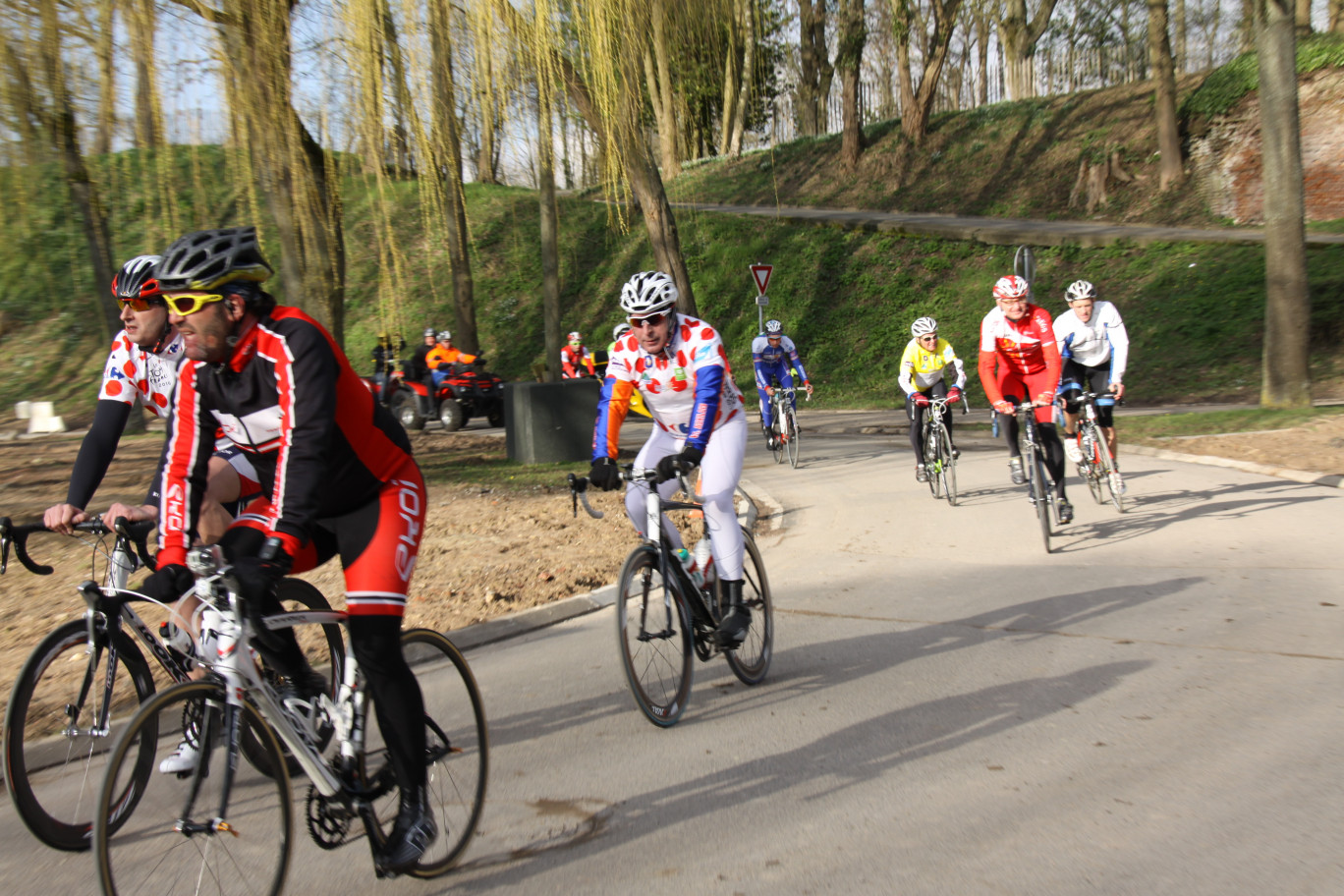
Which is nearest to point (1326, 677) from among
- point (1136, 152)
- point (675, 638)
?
point (675, 638)

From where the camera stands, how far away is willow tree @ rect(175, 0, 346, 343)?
23.1 feet

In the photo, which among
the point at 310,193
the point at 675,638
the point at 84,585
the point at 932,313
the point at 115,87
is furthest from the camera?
the point at 932,313

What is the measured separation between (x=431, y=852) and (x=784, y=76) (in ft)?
183

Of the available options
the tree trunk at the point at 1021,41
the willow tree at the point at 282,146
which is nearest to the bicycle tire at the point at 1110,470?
the willow tree at the point at 282,146

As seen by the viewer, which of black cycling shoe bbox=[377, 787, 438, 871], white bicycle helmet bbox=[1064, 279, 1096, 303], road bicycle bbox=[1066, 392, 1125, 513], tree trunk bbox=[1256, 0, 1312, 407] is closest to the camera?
black cycling shoe bbox=[377, 787, 438, 871]

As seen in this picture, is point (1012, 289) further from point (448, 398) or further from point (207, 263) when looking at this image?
point (448, 398)

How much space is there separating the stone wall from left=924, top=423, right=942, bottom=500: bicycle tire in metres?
23.8

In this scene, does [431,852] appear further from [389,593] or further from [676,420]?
[676,420]

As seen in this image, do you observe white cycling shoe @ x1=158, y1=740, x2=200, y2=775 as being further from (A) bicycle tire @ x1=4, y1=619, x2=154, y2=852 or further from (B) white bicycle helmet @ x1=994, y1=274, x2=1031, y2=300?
(B) white bicycle helmet @ x1=994, y1=274, x2=1031, y2=300

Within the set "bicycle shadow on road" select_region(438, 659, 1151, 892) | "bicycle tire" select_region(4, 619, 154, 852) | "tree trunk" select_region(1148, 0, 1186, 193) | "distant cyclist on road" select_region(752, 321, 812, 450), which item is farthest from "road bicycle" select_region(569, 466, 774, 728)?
"tree trunk" select_region(1148, 0, 1186, 193)

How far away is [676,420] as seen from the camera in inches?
243

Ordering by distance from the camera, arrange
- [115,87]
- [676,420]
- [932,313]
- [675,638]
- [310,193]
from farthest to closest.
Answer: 1. [932,313]
2. [310,193]
3. [115,87]
4. [676,420]
5. [675,638]

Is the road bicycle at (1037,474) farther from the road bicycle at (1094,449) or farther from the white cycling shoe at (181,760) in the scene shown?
the white cycling shoe at (181,760)

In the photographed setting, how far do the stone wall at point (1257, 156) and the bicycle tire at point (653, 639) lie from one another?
31262mm
